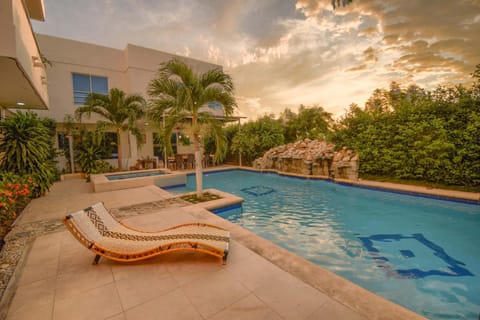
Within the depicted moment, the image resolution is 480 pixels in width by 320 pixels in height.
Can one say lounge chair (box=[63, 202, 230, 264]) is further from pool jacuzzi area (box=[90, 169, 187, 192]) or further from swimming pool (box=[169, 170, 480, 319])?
pool jacuzzi area (box=[90, 169, 187, 192])

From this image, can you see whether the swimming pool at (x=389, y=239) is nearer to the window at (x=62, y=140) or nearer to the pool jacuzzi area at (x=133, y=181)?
the pool jacuzzi area at (x=133, y=181)

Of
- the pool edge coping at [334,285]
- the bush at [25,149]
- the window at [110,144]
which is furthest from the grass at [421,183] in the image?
the window at [110,144]

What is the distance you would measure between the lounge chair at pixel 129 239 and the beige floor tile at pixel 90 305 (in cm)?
43

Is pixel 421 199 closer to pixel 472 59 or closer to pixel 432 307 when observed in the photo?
pixel 472 59

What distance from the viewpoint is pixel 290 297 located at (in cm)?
184

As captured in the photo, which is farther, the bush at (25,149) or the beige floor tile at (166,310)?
the bush at (25,149)

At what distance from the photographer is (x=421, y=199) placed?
19.7 ft

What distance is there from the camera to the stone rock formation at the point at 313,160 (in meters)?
8.59

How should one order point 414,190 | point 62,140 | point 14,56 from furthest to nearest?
point 62,140 < point 414,190 < point 14,56

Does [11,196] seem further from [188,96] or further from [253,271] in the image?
→ [253,271]

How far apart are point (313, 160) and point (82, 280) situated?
959 cm

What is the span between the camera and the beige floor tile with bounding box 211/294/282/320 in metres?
1.63

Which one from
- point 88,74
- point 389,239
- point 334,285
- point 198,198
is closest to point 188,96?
point 198,198

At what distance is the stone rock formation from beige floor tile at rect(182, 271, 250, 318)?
7.97 m
